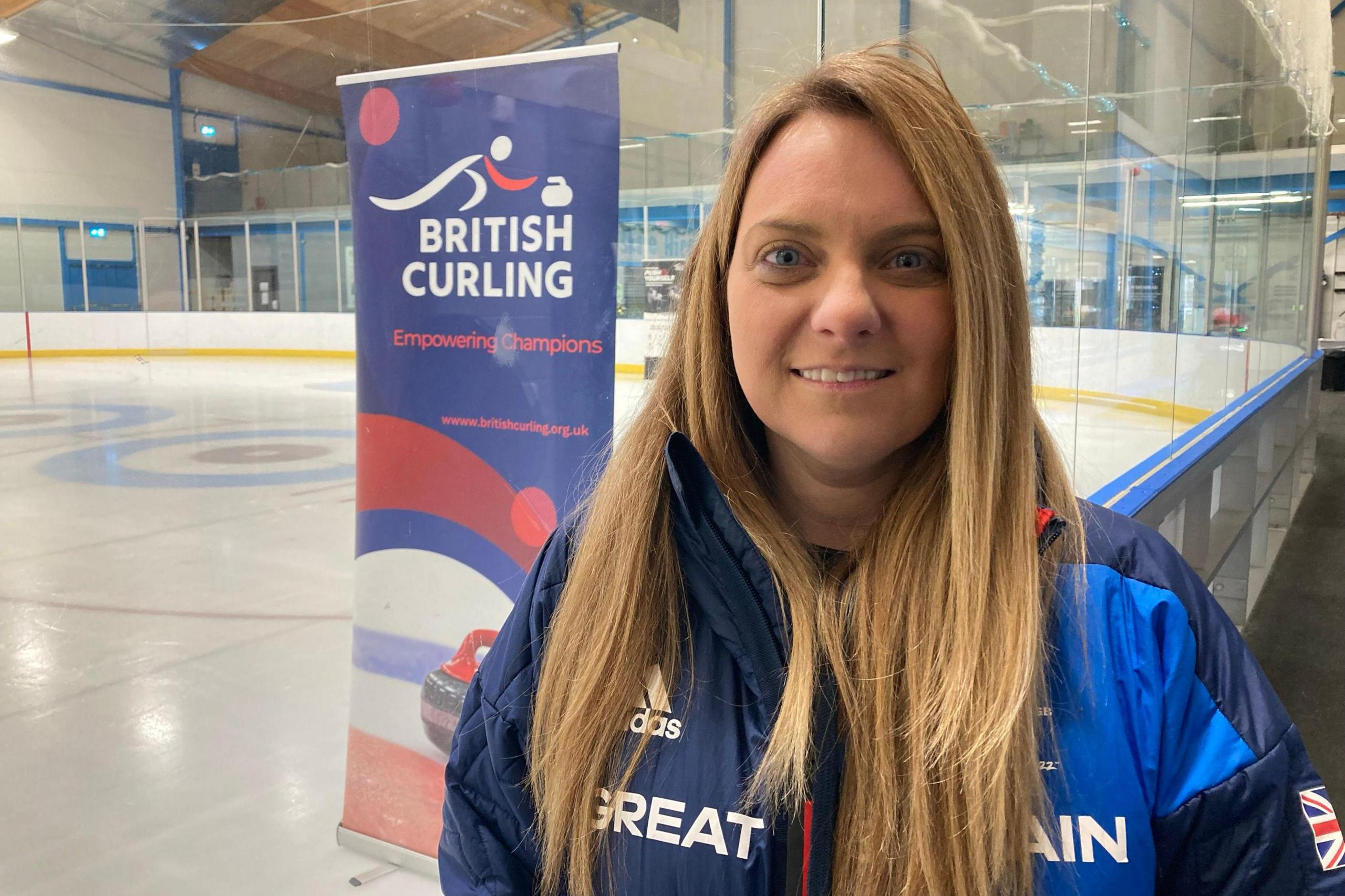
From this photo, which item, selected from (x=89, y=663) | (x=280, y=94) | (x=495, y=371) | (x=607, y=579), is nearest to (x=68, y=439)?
(x=280, y=94)

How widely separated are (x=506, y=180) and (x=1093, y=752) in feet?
5.27

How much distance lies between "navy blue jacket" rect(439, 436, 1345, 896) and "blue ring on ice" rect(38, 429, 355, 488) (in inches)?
262

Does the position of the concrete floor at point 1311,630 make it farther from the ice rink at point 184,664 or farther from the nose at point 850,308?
the nose at point 850,308

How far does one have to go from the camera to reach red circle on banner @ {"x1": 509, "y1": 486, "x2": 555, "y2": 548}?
2.15m

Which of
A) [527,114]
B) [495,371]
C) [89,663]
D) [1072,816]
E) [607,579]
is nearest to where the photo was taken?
[1072,816]

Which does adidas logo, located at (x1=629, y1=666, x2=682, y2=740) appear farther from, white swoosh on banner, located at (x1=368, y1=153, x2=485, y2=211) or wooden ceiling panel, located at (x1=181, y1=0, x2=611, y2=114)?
wooden ceiling panel, located at (x1=181, y1=0, x2=611, y2=114)

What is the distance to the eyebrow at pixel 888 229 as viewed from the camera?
0.81 metres

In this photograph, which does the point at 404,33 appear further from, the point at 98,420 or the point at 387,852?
the point at 98,420

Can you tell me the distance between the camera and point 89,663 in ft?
12.3

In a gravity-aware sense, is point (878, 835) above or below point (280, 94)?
below

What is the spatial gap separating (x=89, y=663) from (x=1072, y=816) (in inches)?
154

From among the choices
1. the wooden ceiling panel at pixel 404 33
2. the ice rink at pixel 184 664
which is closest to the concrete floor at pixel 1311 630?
the ice rink at pixel 184 664

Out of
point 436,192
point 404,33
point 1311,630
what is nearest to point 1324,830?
point 436,192

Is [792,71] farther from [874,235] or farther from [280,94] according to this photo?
[280,94]
